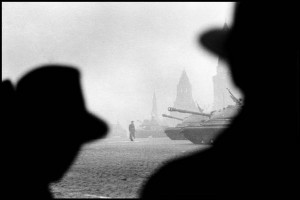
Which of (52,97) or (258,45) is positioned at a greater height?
(258,45)

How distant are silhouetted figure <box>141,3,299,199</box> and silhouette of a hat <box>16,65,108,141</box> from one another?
4.03ft

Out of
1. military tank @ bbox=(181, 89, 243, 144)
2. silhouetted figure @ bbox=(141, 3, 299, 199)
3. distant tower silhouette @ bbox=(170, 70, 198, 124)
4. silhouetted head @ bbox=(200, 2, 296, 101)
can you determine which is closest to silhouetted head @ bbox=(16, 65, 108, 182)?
silhouetted figure @ bbox=(141, 3, 299, 199)

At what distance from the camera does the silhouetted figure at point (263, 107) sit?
2029 mm

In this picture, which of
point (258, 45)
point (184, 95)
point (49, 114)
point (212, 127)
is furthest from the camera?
point (184, 95)

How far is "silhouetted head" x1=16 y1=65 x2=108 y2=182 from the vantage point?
8.71 ft

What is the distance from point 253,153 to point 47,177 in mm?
2221

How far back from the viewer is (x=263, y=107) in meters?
2.17

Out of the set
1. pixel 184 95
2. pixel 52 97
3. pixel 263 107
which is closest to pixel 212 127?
pixel 52 97

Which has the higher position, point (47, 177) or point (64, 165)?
point (47, 177)

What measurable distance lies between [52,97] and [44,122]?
0.86ft

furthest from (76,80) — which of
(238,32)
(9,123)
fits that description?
(238,32)

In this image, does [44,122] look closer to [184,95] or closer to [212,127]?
[212,127]

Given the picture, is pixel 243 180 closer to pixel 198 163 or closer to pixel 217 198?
pixel 217 198

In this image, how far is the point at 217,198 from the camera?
2.30 meters
